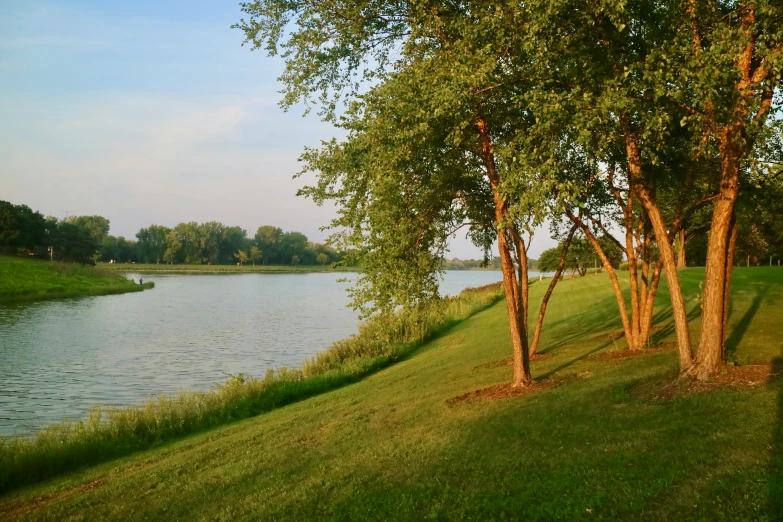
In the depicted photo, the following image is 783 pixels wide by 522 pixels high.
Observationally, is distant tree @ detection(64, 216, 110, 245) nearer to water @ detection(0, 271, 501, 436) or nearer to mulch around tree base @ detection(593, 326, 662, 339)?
water @ detection(0, 271, 501, 436)

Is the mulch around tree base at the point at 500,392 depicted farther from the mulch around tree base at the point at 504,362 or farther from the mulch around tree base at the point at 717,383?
the mulch around tree base at the point at 504,362

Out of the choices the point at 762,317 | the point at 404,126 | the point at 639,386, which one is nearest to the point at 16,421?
the point at 404,126

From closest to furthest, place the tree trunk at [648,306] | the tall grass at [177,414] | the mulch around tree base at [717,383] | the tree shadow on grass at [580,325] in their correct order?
the mulch around tree base at [717,383]
the tall grass at [177,414]
the tree trunk at [648,306]
the tree shadow on grass at [580,325]

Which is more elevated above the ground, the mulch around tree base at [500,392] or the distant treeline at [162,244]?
the distant treeline at [162,244]

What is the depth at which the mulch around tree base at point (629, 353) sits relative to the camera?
49.7 ft

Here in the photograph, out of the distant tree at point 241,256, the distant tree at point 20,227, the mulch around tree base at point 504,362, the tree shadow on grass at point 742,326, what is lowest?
the mulch around tree base at point 504,362

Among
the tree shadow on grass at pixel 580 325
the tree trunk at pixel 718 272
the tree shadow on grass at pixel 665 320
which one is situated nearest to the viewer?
the tree trunk at pixel 718 272

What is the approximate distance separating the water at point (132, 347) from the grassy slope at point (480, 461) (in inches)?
383

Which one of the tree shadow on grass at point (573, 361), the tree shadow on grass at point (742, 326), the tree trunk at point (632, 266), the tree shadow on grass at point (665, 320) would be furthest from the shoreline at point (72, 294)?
the tree shadow on grass at point (742, 326)

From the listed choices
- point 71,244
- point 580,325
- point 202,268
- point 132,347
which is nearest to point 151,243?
point 202,268

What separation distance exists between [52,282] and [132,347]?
4894 cm

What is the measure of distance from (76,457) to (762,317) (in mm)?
20828

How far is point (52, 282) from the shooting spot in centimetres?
7550

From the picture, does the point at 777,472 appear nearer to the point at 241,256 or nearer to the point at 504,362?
the point at 504,362
